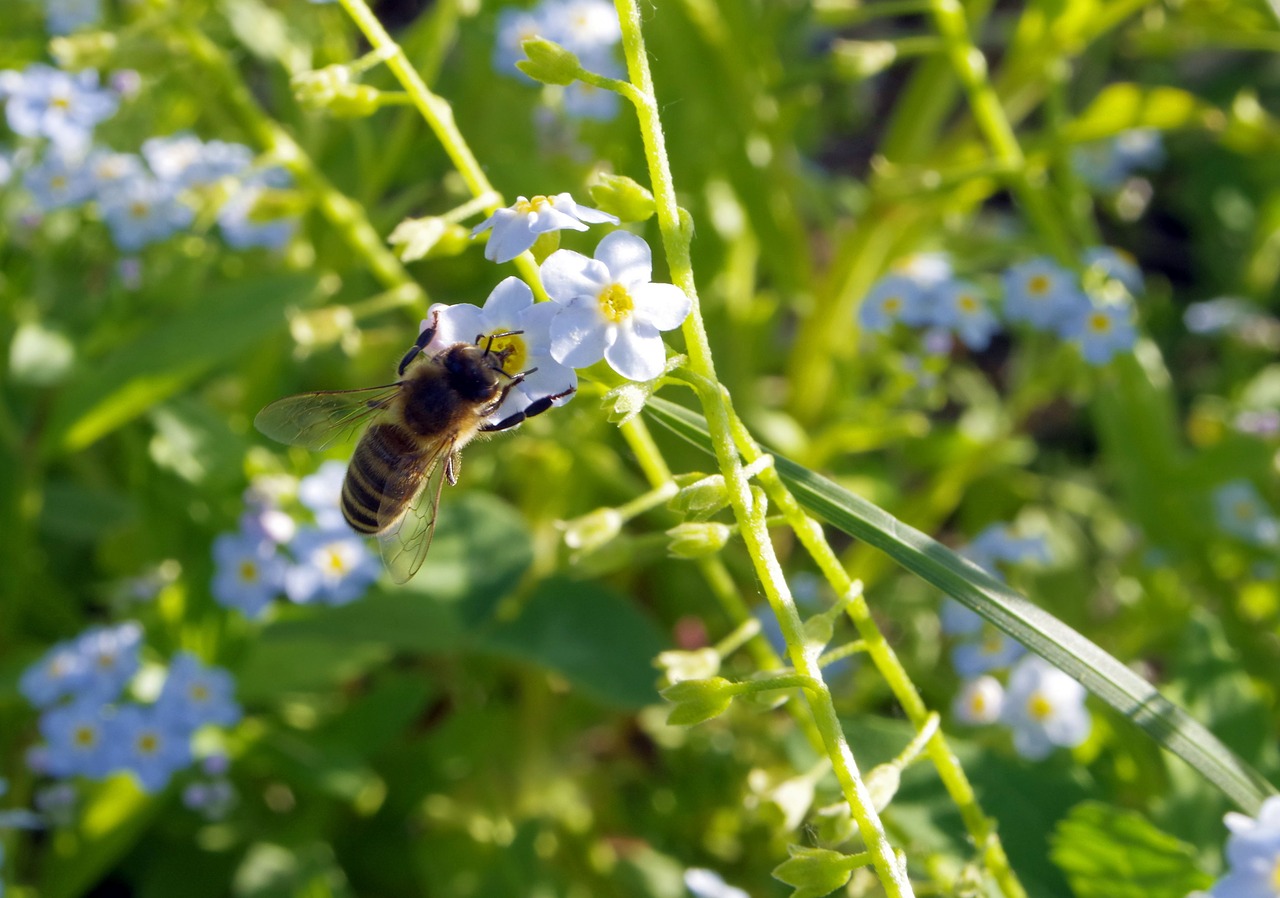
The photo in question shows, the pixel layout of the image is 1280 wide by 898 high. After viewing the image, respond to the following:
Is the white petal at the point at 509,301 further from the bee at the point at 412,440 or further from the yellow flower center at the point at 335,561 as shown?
the yellow flower center at the point at 335,561

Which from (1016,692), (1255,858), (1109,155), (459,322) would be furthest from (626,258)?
(1109,155)

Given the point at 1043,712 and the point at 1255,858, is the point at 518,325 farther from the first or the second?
the point at 1043,712

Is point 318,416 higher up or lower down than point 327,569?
higher up

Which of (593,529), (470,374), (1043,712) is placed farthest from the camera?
(1043,712)

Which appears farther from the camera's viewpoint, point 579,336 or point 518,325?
point 518,325

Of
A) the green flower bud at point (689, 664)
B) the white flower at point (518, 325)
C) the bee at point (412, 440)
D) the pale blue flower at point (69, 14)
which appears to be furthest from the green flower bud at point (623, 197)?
the pale blue flower at point (69, 14)

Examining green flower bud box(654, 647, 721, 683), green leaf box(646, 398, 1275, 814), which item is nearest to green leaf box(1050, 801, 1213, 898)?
green leaf box(646, 398, 1275, 814)

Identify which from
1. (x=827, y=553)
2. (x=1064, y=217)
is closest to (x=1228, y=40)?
(x=1064, y=217)
